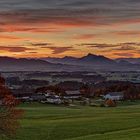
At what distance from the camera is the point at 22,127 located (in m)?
51.8

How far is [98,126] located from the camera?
5184cm

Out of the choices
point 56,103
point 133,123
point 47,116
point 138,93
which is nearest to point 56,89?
point 138,93

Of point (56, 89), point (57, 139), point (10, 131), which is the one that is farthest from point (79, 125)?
point (56, 89)

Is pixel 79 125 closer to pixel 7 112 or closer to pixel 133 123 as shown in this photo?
pixel 133 123

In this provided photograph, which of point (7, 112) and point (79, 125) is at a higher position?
point (7, 112)

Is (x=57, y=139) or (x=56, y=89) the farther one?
(x=56, y=89)

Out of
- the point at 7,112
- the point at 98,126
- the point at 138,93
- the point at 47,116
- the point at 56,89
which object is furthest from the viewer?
the point at 56,89

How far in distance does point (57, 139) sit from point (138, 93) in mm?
93974

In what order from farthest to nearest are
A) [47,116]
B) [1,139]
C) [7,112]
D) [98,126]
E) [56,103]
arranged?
[56,103], [47,116], [98,126], [1,139], [7,112]

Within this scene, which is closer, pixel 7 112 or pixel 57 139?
pixel 7 112

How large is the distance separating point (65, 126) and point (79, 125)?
7.16 ft

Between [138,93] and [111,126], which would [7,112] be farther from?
[138,93]

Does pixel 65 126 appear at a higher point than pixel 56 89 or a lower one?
higher

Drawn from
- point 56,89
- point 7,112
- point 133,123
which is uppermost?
point 7,112
